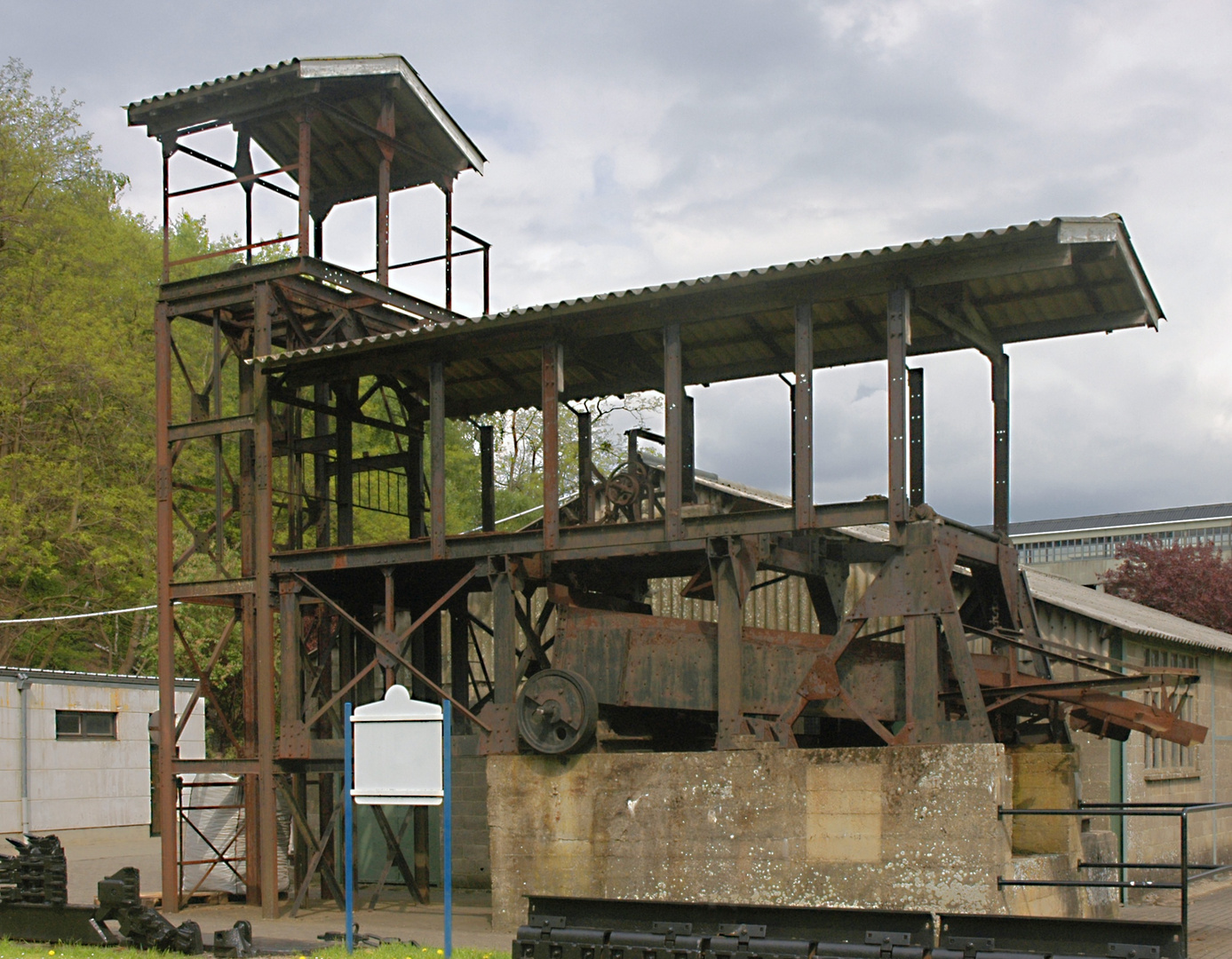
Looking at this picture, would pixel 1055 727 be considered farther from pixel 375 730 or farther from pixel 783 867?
pixel 375 730

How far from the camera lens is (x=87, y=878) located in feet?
72.3

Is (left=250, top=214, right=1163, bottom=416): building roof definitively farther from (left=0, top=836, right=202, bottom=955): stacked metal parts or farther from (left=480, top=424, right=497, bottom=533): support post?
(left=0, top=836, right=202, bottom=955): stacked metal parts

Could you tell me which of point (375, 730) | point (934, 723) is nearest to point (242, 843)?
point (375, 730)

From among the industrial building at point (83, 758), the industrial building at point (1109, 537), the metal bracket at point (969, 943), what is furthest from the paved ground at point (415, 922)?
the industrial building at point (1109, 537)

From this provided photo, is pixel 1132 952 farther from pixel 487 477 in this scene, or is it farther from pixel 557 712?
pixel 487 477

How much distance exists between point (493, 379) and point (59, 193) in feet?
91.4

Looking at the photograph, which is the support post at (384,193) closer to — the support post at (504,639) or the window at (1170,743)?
the support post at (504,639)

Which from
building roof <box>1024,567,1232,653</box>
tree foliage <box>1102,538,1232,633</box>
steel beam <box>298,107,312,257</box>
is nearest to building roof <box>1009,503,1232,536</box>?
tree foliage <box>1102,538,1232,633</box>

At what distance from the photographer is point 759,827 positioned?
42.4 feet

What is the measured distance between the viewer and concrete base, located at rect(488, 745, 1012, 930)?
11.9 metres

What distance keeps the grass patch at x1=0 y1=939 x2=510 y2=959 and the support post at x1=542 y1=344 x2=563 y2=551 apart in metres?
4.32

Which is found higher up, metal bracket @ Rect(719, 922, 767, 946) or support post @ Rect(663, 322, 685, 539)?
Answer: support post @ Rect(663, 322, 685, 539)

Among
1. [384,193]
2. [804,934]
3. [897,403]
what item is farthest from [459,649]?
[804,934]

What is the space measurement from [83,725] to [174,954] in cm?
1928
